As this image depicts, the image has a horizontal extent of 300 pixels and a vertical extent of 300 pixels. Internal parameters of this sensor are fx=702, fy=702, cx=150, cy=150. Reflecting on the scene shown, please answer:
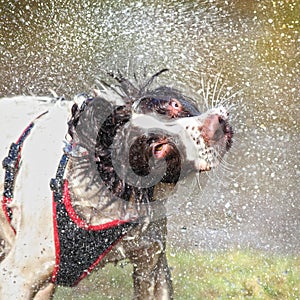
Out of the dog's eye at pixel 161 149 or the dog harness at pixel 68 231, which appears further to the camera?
the dog harness at pixel 68 231

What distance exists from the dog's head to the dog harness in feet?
0.49

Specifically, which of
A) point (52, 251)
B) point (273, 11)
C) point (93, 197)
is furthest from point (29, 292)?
point (273, 11)

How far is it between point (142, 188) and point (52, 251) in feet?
1.40

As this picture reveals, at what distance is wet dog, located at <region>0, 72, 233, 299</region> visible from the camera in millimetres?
2574

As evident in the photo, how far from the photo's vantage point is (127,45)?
180 inches

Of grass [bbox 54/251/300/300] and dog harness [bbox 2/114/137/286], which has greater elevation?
dog harness [bbox 2/114/137/286]

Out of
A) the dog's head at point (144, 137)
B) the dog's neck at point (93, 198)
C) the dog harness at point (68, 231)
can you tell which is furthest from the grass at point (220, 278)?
the dog's head at point (144, 137)

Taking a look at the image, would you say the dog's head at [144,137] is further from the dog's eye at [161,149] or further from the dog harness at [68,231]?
the dog harness at [68,231]

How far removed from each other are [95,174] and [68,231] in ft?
0.83

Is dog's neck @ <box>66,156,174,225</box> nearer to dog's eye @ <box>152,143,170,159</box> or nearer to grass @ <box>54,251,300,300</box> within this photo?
dog's eye @ <box>152,143,170,159</box>

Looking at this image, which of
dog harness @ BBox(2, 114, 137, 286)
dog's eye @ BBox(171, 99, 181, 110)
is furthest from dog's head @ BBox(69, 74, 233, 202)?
dog harness @ BBox(2, 114, 137, 286)

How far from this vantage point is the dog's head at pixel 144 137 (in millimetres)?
2547

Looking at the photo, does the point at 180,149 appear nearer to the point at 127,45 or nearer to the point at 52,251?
the point at 52,251

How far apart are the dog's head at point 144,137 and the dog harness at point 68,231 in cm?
15
